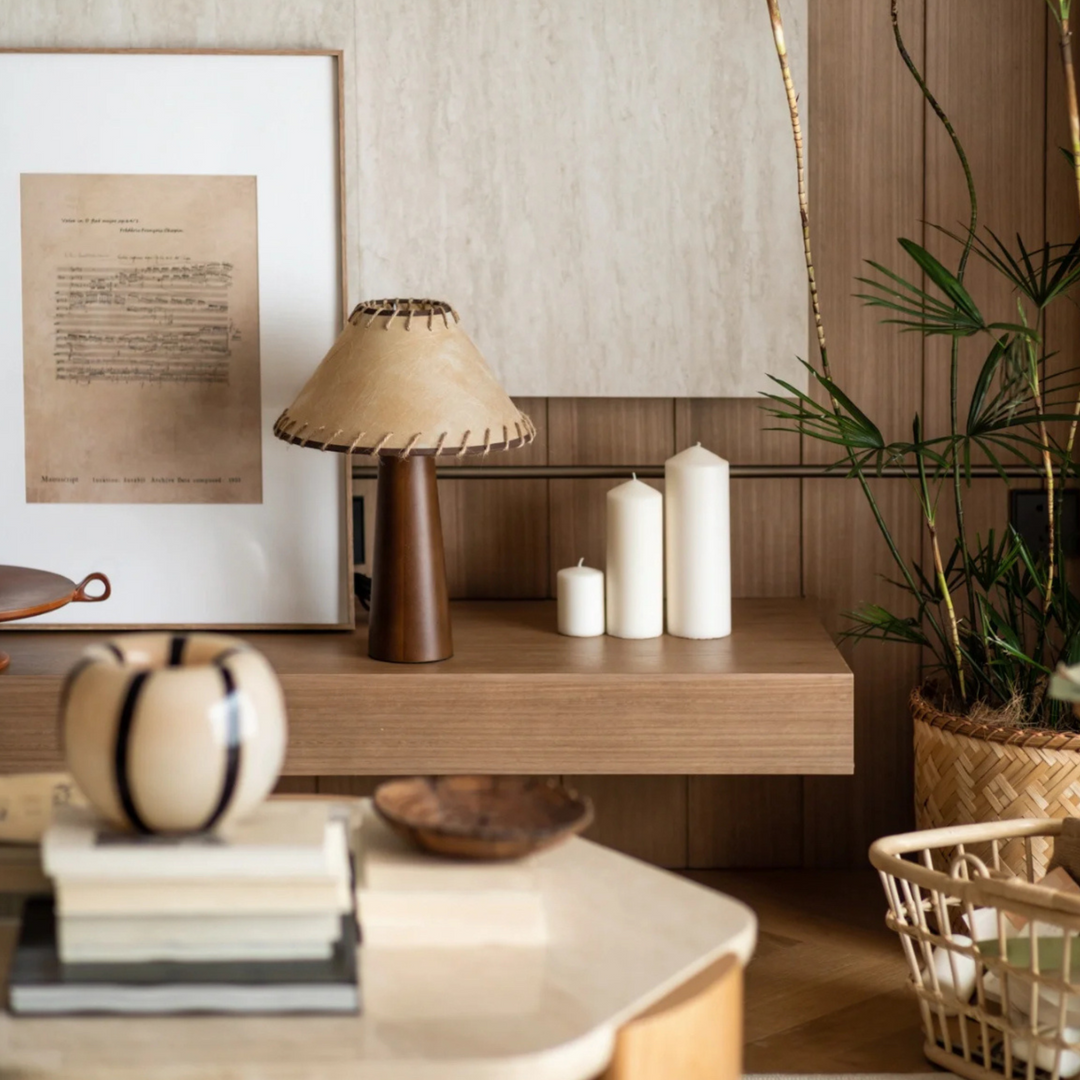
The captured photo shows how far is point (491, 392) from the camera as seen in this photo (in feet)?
6.75

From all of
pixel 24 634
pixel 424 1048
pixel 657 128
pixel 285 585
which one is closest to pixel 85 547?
pixel 24 634

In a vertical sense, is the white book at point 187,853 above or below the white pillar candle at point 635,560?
below

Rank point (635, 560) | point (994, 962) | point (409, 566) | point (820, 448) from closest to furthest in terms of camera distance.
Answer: point (994, 962) → point (409, 566) → point (635, 560) → point (820, 448)

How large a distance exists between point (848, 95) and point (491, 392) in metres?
0.82

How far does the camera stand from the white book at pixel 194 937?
1.10 metres

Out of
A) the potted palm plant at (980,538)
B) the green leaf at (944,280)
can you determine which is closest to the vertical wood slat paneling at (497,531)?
the potted palm plant at (980,538)

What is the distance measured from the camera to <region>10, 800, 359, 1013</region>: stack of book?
1.07 m

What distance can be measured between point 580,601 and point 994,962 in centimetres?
79

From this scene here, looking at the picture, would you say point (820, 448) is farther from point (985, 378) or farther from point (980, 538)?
point (985, 378)

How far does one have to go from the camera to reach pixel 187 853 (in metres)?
1.10

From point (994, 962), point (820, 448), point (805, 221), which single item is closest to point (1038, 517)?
point (820, 448)

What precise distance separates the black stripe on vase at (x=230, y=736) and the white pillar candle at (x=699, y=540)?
1.21 metres

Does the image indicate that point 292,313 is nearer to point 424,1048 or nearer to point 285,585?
point 285,585

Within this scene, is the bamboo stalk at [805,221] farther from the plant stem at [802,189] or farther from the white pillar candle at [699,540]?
the white pillar candle at [699,540]
